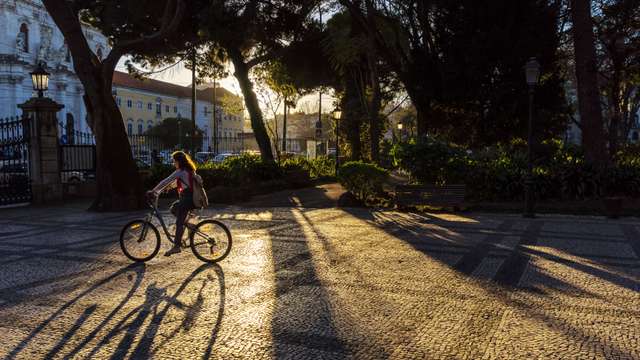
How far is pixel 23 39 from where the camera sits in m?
63.6

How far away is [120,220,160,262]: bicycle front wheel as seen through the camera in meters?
7.87

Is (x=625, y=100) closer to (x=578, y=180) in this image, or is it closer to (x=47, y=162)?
(x=578, y=180)

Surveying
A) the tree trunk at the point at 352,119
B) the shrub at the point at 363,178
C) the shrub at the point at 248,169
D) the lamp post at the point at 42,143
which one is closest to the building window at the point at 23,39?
the tree trunk at the point at 352,119

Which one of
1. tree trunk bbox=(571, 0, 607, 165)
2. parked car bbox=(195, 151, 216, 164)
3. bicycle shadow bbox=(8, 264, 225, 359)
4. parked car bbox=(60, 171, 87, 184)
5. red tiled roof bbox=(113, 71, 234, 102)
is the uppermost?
red tiled roof bbox=(113, 71, 234, 102)

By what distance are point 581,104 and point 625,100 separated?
15.3m

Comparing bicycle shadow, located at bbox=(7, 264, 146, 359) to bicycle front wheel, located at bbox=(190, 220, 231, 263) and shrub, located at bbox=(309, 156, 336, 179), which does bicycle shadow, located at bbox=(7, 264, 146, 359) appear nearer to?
bicycle front wheel, located at bbox=(190, 220, 231, 263)

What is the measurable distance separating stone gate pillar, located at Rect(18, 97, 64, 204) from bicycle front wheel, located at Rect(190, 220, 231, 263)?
36.8ft

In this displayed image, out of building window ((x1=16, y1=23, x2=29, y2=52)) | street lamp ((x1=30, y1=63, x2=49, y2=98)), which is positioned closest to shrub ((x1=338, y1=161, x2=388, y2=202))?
street lamp ((x1=30, y1=63, x2=49, y2=98))

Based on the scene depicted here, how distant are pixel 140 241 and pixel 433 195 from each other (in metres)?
8.23

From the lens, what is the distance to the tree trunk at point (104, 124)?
14969mm

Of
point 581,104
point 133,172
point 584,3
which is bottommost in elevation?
point 133,172

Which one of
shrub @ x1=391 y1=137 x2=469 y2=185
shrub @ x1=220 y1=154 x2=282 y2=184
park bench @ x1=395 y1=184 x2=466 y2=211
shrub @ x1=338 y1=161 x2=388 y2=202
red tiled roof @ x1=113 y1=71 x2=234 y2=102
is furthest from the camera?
red tiled roof @ x1=113 y1=71 x2=234 y2=102

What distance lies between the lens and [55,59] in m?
68.9

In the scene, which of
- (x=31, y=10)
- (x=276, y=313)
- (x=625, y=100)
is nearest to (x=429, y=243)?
(x=276, y=313)
